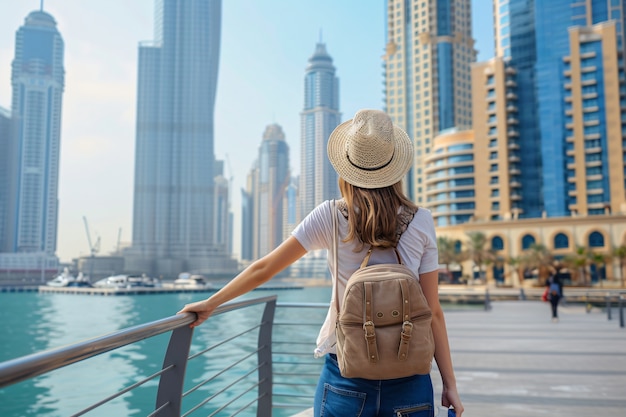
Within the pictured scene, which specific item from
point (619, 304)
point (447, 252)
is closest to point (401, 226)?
point (619, 304)

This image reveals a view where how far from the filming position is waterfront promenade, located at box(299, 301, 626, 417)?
4820mm

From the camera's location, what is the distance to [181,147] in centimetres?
12262

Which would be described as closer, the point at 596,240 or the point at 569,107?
the point at 596,240

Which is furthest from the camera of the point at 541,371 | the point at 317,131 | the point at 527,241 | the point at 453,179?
the point at 317,131

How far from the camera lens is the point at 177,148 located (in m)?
123

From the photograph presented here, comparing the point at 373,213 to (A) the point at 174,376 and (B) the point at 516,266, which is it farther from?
(B) the point at 516,266

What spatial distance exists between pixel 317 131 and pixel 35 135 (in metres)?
86.8

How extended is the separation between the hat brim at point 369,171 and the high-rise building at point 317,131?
169322mm

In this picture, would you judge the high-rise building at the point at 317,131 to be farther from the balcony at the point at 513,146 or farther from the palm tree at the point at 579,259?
the palm tree at the point at 579,259

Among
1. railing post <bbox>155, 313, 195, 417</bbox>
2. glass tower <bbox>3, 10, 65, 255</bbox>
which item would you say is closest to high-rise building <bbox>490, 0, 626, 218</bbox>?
railing post <bbox>155, 313, 195, 417</bbox>

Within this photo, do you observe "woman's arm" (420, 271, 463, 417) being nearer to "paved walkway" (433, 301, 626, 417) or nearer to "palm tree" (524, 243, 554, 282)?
"paved walkway" (433, 301, 626, 417)

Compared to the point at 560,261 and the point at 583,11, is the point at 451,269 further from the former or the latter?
the point at 583,11

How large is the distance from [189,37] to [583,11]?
8713 cm

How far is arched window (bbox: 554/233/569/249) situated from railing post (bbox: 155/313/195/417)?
63.4m
